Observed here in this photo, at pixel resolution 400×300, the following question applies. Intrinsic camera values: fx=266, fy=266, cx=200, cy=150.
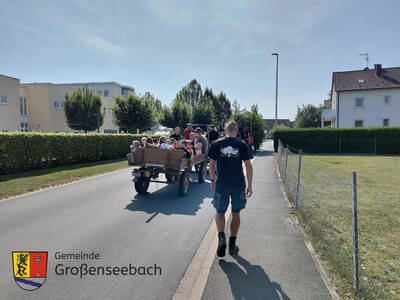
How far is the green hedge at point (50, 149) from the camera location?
1080 cm

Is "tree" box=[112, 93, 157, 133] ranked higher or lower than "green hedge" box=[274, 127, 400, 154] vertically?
higher

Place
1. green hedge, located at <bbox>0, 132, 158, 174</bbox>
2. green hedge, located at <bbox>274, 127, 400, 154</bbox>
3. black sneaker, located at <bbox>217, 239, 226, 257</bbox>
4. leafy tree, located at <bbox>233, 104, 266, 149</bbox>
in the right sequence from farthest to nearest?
leafy tree, located at <bbox>233, 104, 266, 149</bbox> < green hedge, located at <bbox>274, 127, 400, 154</bbox> < green hedge, located at <bbox>0, 132, 158, 174</bbox> < black sneaker, located at <bbox>217, 239, 226, 257</bbox>

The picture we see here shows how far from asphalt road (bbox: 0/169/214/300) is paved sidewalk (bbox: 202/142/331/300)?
56 cm

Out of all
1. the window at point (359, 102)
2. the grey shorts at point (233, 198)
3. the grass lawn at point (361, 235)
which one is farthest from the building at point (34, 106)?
the grey shorts at point (233, 198)

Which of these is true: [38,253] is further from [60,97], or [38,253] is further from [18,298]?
[60,97]

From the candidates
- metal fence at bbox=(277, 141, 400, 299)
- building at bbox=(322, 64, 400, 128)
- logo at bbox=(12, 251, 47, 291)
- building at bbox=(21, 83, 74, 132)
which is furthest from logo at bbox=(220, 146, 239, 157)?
building at bbox=(21, 83, 74, 132)

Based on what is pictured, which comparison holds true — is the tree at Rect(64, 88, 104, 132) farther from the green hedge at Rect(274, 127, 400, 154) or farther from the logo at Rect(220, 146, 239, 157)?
the logo at Rect(220, 146, 239, 157)

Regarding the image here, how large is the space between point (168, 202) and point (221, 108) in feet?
189

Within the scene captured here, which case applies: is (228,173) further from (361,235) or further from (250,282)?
(361,235)

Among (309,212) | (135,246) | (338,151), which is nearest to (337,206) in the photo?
(309,212)

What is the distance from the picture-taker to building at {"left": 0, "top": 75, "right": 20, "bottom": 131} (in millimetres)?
28797

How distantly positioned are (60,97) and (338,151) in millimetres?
36411

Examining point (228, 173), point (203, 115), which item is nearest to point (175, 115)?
point (203, 115)

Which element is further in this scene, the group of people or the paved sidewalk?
the group of people
